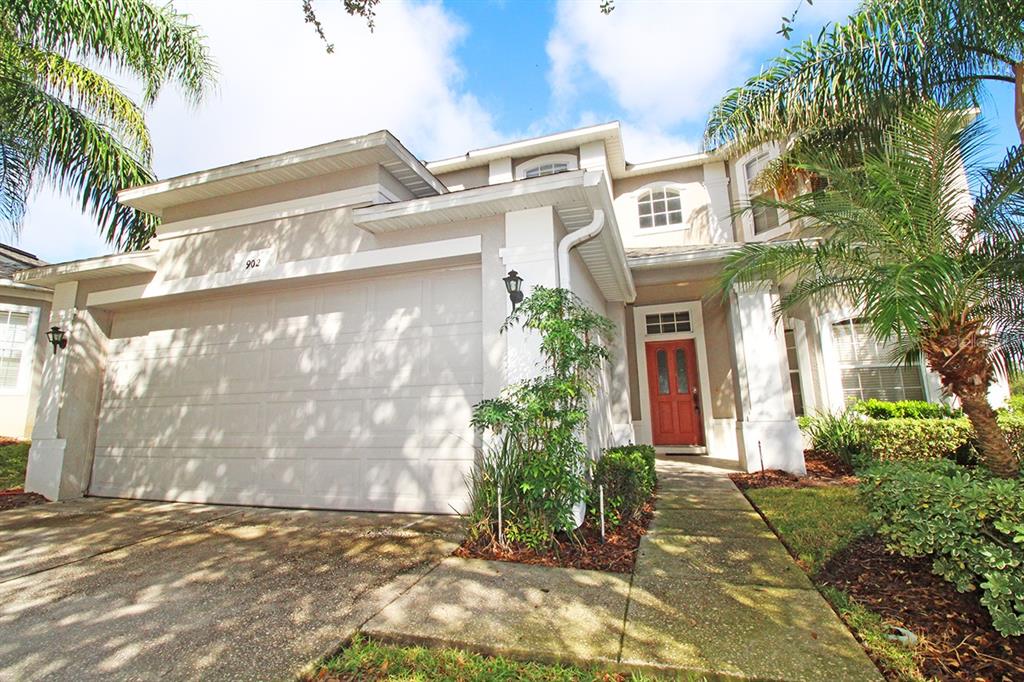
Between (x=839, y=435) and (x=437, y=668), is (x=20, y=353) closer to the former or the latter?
(x=437, y=668)

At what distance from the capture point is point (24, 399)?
1025 cm

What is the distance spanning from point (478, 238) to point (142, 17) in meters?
6.99

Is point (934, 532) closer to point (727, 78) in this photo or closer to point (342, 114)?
point (727, 78)

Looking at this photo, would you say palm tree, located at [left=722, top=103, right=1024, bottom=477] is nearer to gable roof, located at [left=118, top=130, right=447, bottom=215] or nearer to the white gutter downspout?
the white gutter downspout

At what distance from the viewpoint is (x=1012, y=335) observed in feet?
15.9

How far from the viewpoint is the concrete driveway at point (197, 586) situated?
8.20ft

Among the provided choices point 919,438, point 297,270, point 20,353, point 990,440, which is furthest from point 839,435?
point 20,353

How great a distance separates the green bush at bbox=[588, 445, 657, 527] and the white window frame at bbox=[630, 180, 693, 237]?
714 cm

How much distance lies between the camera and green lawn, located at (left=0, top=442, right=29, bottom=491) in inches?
303

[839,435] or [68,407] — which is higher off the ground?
[68,407]

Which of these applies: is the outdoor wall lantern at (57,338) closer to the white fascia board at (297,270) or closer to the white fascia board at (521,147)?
the white fascia board at (297,270)

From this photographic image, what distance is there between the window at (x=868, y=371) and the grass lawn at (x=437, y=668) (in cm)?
907

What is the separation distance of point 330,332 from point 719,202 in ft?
30.2

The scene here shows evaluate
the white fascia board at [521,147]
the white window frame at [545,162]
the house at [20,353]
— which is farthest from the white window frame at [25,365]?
the white window frame at [545,162]
